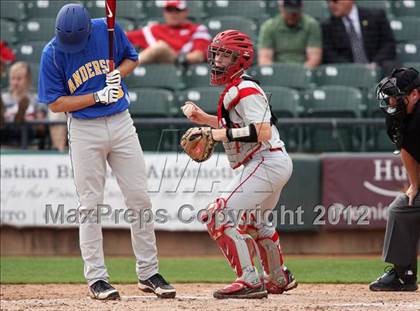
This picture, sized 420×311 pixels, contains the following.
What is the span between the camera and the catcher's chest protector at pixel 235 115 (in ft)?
21.3

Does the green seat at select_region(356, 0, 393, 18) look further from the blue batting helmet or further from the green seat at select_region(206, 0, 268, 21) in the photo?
the blue batting helmet

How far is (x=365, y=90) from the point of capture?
37.4 ft

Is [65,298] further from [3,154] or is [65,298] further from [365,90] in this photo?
[365,90]

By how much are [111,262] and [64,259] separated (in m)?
0.57

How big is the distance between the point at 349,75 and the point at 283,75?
0.79 meters

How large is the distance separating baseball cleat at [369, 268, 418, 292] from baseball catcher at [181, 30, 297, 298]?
1118 millimetres

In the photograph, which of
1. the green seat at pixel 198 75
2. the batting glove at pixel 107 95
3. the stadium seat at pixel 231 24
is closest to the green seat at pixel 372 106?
the stadium seat at pixel 231 24

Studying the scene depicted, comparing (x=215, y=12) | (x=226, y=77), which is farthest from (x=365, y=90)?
(x=226, y=77)

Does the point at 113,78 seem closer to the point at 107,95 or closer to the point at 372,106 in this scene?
the point at 107,95

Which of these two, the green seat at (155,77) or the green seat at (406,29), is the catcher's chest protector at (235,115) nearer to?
the green seat at (155,77)

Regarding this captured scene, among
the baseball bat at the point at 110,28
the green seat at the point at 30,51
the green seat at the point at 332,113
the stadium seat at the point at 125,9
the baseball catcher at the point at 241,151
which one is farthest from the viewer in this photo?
the stadium seat at the point at 125,9

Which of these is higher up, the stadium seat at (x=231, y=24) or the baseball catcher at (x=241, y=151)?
the stadium seat at (x=231, y=24)

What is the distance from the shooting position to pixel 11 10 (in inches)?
504

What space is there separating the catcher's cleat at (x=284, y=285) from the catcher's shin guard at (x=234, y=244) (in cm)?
46
